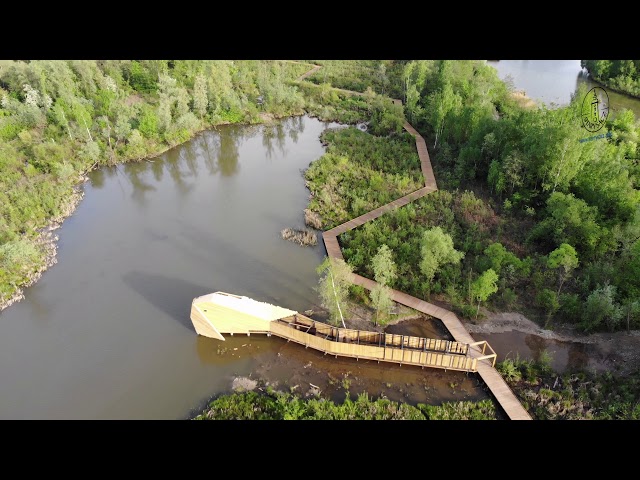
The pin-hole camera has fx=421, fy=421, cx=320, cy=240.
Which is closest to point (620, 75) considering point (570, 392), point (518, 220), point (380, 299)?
point (518, 220)

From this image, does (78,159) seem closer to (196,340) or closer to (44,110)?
(44,110)

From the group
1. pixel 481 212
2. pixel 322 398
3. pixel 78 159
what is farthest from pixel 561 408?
pixel 78 159

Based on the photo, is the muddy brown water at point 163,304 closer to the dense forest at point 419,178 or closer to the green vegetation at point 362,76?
the dense forest at point 419,178

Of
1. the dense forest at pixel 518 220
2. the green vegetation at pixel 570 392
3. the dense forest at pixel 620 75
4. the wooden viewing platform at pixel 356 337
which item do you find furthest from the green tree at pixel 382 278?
the dense forest at pixel 620 75

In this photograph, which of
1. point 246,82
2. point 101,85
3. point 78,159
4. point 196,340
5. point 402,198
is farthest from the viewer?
point 246,82

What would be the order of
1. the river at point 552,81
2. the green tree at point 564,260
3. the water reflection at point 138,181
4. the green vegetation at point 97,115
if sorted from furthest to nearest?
the river at point 552,81 < the water reflection at point 138,181 < the green vegetation at point 97,115 < the green tree at point 564,260

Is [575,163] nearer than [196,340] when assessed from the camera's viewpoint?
No
